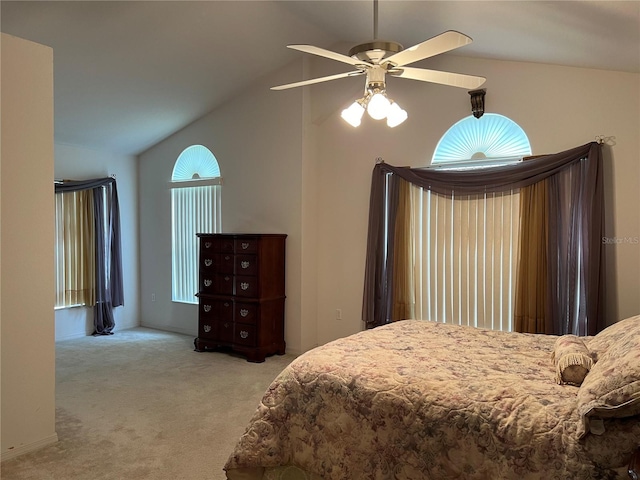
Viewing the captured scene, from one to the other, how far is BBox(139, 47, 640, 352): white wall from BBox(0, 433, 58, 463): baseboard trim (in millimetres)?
2634

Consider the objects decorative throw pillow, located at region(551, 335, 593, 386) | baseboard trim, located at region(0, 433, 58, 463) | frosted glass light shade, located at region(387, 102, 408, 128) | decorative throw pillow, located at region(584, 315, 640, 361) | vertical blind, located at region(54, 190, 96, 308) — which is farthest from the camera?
vertical blind, located at region(54, 190, 96, 308)

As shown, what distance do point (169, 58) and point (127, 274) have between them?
3361mm

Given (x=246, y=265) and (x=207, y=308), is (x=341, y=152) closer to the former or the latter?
(x=246, y=265)

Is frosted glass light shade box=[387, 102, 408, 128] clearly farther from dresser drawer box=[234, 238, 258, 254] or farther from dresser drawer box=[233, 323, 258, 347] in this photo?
dresser drawer box=[233, 323, 258, 347]

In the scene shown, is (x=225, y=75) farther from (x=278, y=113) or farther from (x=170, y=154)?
(x=170, y=154)

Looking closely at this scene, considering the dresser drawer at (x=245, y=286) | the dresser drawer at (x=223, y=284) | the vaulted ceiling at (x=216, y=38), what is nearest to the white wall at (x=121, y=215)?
the vaulted ceiling at (x=216, y=38)

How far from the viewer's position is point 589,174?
3752 millimetres

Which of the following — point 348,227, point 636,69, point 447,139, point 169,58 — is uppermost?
point 169,58

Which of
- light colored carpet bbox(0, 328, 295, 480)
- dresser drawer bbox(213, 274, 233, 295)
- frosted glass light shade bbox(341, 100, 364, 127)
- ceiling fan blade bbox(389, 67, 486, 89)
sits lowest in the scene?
light colored carpet bbox(0, 328, 295, 480)

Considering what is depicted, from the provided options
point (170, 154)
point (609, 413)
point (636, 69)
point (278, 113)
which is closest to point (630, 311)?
point (636, 69)

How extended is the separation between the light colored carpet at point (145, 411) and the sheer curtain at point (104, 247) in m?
0.68

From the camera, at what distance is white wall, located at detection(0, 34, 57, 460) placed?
9.62 ft

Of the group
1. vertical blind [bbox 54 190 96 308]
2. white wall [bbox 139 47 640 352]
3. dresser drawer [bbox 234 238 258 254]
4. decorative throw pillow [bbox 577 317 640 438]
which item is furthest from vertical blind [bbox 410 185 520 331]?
vertical blind [bbox 54 190 96 308]

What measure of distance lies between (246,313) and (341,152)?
2.03m
